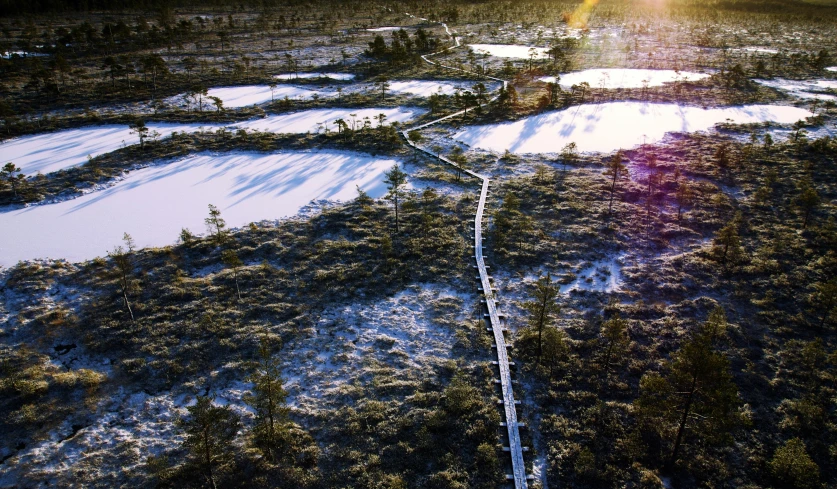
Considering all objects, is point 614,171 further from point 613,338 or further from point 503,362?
point 503,362

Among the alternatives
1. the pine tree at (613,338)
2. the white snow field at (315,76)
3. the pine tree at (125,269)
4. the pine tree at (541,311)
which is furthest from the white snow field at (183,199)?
the white snow field at (315,76)

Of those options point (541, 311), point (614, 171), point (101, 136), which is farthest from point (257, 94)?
point (541, 311)

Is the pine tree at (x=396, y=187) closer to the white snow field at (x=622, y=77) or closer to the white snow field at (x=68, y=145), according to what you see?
the white snow field at (x=68, y=145)

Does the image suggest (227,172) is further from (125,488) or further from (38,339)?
(125,488)

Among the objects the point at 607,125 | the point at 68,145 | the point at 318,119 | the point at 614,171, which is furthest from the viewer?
the point at 318,119

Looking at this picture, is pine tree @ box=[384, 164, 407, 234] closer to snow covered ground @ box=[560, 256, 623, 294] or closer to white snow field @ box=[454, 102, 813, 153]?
snow covered ground @ box=[560, 256, 623, 294]

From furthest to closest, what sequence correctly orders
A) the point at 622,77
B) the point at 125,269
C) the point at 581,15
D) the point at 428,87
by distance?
the point at 581,15, the point at 622,77, the point at 428,87, the point at 125,269

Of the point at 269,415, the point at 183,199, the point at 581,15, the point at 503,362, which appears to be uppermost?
the point at 581,15
